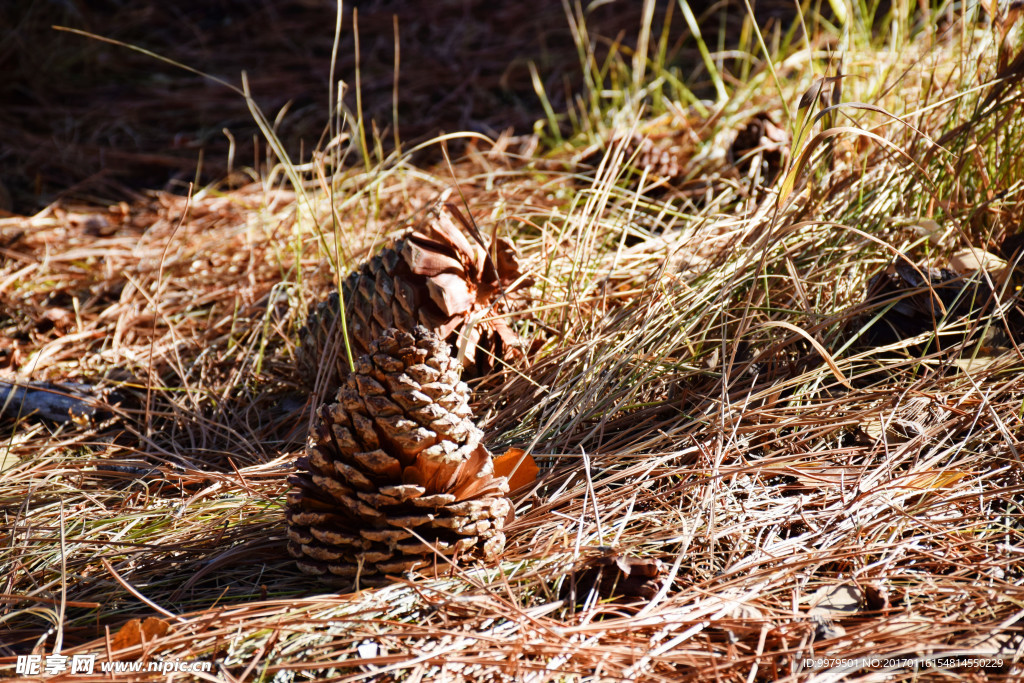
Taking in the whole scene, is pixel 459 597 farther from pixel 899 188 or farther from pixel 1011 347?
pixel 899 188

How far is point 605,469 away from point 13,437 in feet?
3.95

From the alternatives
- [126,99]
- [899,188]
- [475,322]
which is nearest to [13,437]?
[475,322]

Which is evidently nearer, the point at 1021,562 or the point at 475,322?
the point at 1021,562

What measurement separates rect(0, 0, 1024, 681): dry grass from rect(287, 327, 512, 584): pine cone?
2.0 inches

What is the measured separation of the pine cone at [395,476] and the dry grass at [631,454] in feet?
0.17

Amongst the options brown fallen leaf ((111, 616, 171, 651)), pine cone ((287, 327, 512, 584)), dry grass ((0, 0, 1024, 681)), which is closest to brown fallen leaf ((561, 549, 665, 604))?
dry grass ((0, 0, 1024, 681))

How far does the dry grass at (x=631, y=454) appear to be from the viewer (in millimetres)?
964

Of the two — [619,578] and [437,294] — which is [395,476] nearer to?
[619,578]

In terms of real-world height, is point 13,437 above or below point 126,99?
below

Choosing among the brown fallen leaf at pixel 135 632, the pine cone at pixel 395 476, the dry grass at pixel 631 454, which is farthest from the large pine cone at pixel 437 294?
the brown fallen leaf at pixel 135 632

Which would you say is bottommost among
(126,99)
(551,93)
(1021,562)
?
(1021,562)

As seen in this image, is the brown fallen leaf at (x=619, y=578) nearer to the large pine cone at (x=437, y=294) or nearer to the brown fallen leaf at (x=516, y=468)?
the brown fallen leaf at (x=516, y=468)

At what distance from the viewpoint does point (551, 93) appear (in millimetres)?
3359

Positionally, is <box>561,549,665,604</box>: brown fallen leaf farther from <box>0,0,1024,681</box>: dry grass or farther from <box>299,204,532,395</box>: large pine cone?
<box>299,204,532,395</box>: large pine cone
